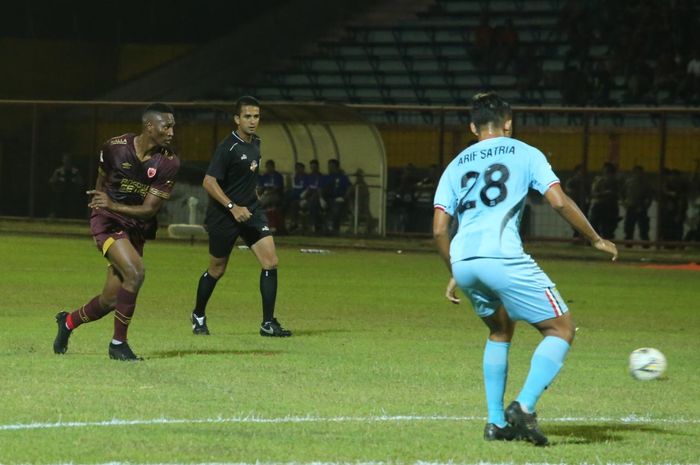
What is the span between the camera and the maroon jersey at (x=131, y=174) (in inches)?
441

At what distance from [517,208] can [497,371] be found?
916 mm

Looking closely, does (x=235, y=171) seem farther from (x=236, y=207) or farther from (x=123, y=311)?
(x=123, y=311)

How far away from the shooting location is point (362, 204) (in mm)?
29766

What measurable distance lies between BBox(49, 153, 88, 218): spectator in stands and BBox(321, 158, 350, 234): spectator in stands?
616cm

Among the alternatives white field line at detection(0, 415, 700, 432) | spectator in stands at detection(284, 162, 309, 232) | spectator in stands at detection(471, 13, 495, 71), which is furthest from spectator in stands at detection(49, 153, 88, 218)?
white field line at detection(0, 415, 700, 432)

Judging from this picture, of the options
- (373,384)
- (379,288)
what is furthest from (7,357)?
Answer: (379,288)

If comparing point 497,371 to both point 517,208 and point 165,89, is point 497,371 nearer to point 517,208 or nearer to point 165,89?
point 517,208

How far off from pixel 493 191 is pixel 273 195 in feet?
72.9

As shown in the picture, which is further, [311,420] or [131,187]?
[131,187]

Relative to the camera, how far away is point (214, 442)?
7.57 m

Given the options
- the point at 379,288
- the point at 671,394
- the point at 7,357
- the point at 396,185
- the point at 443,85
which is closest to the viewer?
the point at 671,394

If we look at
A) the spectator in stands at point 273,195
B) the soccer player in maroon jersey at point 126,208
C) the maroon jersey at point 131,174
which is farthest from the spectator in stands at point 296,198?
the maroon jersey at point 131,174

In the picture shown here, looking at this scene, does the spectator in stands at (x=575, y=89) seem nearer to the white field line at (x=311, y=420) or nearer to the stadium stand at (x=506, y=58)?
the stadium stand at (x=506, y=58)

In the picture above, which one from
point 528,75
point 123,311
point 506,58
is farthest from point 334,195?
point 123,311
